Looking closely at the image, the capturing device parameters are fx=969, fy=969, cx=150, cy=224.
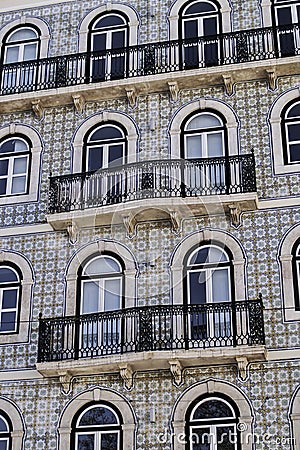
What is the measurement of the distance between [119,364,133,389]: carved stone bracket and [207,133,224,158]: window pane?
17.0 feet

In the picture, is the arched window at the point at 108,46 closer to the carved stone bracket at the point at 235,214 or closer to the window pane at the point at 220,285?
the carved stone bracket at the point at 235,214

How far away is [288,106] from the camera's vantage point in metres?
21.3

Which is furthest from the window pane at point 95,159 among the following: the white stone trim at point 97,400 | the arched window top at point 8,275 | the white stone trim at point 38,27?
the white stone trim at point 97,400

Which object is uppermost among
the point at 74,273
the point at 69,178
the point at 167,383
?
the point at 69,178

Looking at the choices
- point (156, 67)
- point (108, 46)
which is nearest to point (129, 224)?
point (156, 67)

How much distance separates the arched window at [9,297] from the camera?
20.5 metres

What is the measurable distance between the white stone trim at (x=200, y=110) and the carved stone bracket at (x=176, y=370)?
4886mm

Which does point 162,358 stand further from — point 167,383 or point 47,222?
point 47,222

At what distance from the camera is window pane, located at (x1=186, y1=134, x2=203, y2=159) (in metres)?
21.3

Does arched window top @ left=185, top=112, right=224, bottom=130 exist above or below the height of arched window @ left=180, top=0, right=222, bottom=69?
Result: below

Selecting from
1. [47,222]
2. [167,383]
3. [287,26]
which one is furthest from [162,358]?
[287,26]

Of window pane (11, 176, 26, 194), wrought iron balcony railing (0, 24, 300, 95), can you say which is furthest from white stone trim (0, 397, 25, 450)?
wrought iron balcony railing (0, 24, 300, 95)

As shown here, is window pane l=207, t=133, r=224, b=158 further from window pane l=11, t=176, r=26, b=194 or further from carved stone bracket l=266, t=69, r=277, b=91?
window pane l=11, t=176, r=26, b=194

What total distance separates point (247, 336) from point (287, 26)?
24.4ft
